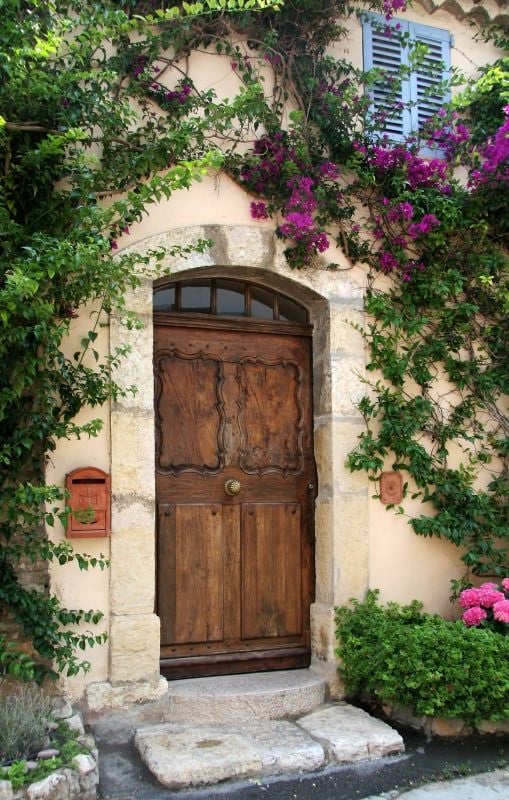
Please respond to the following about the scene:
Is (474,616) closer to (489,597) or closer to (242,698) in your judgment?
(489,597)

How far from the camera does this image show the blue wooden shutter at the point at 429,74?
16.8 ft

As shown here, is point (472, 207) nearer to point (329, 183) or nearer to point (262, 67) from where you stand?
point (329, 183)

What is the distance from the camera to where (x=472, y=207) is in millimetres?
4777

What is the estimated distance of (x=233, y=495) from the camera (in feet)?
14.7

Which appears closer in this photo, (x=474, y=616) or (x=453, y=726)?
(x=453, y=726)

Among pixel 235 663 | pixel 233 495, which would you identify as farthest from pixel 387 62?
pixel 235 663

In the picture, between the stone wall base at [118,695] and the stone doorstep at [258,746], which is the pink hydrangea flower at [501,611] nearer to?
the stone doorstep at [258,746]

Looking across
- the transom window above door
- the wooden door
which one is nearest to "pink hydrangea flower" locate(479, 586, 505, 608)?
the wooden door

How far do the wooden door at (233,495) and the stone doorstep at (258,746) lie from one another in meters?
0.52

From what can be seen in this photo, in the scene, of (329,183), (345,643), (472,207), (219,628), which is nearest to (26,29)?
(329,183)

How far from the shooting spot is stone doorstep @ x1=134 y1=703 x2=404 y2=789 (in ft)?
11.1

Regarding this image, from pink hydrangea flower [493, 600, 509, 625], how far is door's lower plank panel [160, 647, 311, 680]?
3.68 ft

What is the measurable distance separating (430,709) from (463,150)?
3367 millimetres

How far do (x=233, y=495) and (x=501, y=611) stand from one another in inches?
62.2
